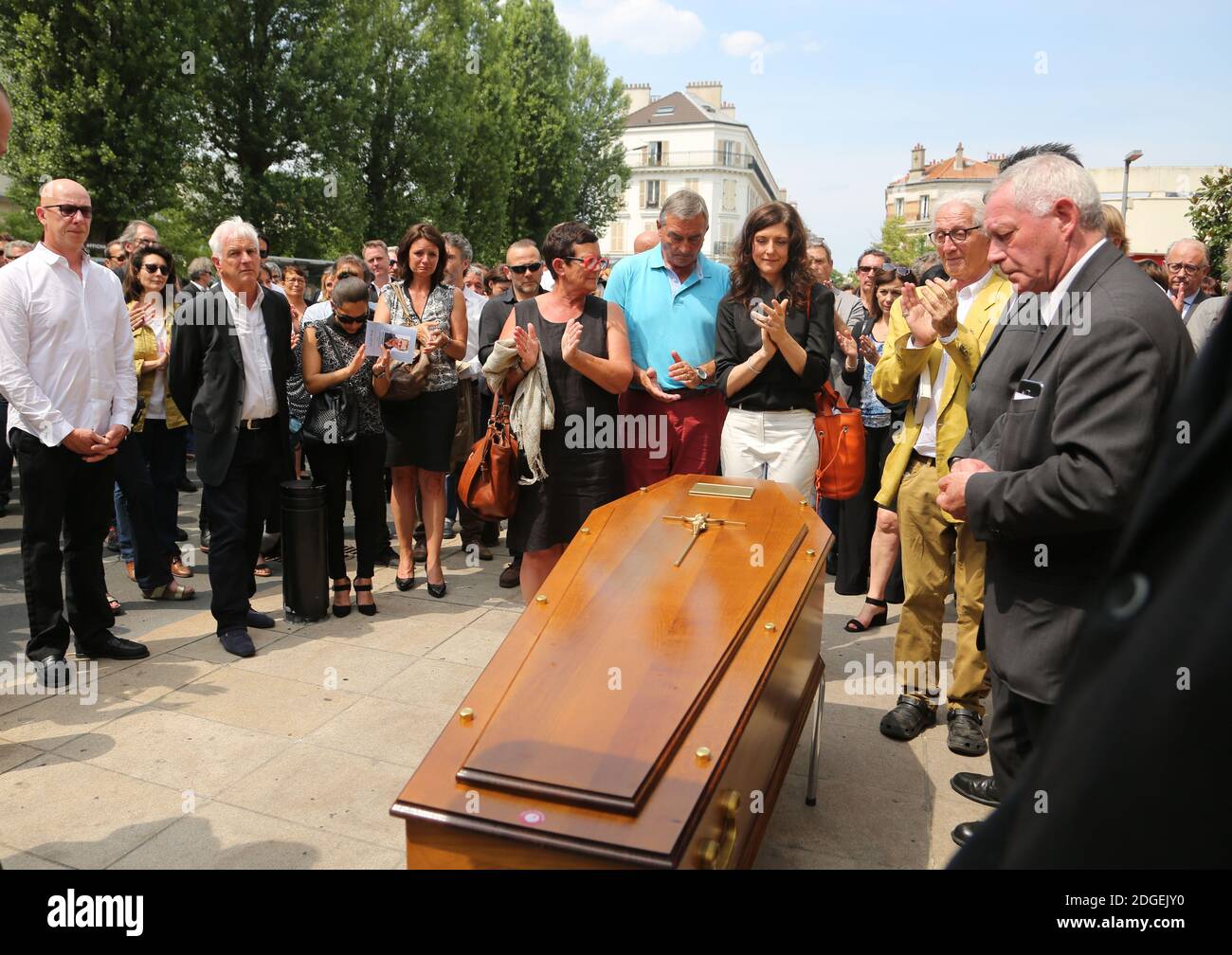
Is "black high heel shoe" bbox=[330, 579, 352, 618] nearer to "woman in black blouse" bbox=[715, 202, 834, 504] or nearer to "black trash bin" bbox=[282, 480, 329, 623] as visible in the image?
"black trash bin" bbox=[282, 480, 329, 623]

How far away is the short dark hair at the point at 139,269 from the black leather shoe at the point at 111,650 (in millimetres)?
2454

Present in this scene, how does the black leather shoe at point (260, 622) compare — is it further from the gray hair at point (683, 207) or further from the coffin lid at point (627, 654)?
the gray hair at point (683, 207)

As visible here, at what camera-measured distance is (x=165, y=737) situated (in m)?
3.98

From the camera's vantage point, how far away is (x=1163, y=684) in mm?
597

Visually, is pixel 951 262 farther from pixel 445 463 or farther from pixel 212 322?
pixel 212 322

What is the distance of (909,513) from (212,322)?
3.82m

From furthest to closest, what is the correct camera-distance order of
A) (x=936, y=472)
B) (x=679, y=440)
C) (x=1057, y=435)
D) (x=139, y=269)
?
(x=139, y=269), (x=679, y=440), (x=936, y=472), (x=1057, y=435)

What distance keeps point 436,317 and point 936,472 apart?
3377 mm

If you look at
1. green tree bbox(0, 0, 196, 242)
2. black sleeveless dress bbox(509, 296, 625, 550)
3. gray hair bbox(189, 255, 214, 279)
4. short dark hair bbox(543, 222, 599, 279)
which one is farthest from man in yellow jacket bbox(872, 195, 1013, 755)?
green tree bbox(0, 0, 196, 242)

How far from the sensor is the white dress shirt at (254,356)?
5.13 metres

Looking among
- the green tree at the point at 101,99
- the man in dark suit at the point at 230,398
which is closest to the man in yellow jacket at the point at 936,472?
the man in dark suit at the point at 230,398

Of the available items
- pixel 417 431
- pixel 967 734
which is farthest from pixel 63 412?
pixel 967 734

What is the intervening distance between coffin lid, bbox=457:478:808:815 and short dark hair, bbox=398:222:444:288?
3.29 meters

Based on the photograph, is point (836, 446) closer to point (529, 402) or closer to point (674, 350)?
point (674, 350)
